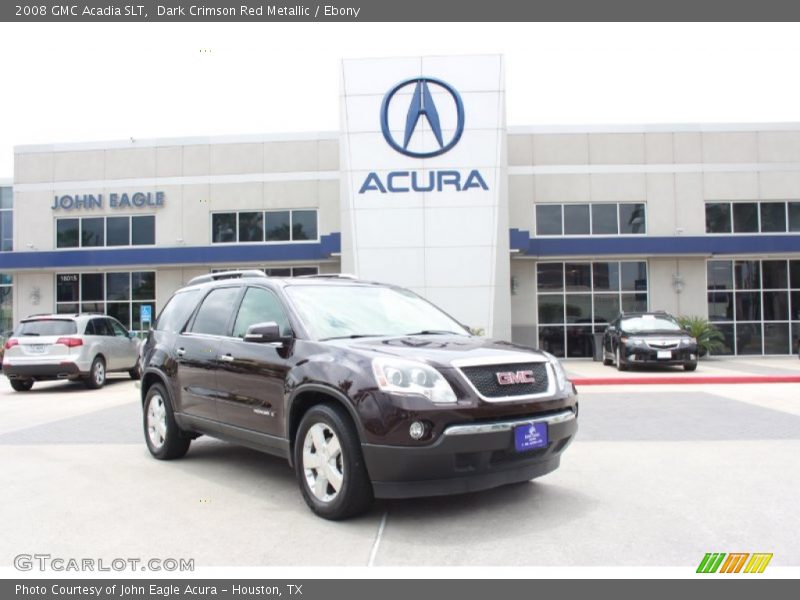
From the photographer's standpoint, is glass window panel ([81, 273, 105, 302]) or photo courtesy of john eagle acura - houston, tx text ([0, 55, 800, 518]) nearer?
photo courtesy of john eagle acura - houston, tx text ([0, 55, 800, 518])

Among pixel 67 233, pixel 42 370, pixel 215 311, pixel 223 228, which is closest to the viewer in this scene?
pixel 215 311

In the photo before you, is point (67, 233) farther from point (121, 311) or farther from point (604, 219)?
point (604, 219)

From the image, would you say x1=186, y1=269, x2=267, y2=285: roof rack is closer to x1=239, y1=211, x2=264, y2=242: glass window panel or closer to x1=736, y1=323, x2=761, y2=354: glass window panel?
x1=239, y1=211, x2=264, y2=242: glass window panel

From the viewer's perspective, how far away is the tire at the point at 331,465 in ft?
14.4

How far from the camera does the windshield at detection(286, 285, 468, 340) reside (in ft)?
17.3

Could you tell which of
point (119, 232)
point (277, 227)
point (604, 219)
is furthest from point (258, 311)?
point (119, 232)

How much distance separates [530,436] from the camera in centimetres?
452

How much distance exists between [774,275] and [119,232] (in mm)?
23693

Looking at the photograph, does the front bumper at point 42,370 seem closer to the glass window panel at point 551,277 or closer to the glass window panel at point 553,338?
the glass window panel at point 553,338

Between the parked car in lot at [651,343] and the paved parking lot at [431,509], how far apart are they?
28.3 ft

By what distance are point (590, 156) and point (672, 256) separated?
447cm

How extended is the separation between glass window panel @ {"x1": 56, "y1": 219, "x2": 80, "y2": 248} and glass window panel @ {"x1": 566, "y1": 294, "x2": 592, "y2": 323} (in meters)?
18.3

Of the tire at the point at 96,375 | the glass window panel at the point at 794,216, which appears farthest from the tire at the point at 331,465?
the glass window panel at the point at 794,216

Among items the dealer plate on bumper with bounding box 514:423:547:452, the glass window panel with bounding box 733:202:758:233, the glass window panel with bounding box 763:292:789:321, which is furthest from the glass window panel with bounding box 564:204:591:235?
the dealer plate on bumper with bounding box 514:423:547:452
